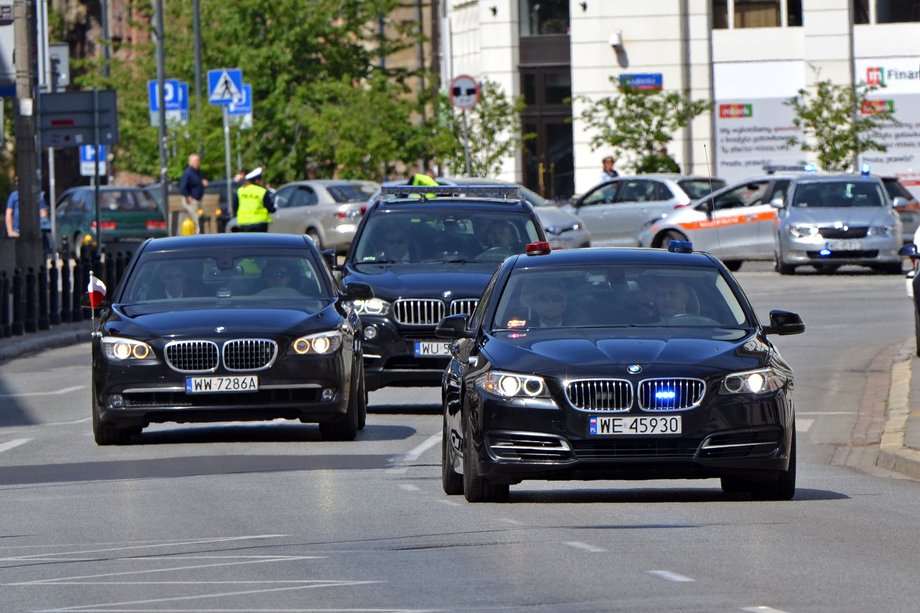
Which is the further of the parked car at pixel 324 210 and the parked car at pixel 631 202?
the parked car at pixel 324 210

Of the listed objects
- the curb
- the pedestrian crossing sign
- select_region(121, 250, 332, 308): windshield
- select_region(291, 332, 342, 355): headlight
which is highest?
the pedestrian crossing sign

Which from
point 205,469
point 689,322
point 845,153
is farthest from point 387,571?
point 845,153

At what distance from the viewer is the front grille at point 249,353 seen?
16.5m

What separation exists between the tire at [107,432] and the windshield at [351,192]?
2905 cm

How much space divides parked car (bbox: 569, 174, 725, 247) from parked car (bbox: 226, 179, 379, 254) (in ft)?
14.7

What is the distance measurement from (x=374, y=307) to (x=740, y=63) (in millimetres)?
38013

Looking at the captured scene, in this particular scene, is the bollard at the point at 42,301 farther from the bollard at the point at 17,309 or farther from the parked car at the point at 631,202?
the parked car at the point at 631,202

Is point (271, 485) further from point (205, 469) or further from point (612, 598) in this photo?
point (612, 598)

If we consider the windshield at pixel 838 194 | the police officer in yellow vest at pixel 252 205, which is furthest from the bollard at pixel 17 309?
the windshield at pixel 838 194

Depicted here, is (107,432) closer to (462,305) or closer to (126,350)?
(126,350)

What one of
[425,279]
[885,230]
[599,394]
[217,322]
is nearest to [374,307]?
[425,279]

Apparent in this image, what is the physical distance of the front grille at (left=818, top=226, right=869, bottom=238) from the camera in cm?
3744

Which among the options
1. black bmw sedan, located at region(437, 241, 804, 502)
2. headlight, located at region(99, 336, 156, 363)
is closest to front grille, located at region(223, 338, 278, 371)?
headlight, located at region(99, 336, 156, 363)

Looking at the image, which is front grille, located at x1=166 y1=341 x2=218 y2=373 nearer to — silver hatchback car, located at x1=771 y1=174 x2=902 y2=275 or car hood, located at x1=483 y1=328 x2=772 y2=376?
car hood, located at x1=483 y1=328 x2=772 y2=376
